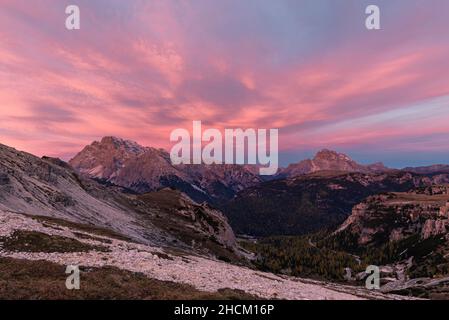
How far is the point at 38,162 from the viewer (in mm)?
127188

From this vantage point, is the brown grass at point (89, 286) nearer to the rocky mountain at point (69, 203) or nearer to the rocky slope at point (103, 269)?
the rocky slope at point (103, 269)

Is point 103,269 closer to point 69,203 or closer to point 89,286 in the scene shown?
point 89,286

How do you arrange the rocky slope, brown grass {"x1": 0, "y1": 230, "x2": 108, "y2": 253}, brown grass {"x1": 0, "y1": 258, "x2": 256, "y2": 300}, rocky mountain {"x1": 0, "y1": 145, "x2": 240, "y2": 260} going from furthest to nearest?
1. rocky mountain {"x1": 0, "y1": 145, "x2": 240, "y2": 260}
2. brown grass {"x1": 0, "y1": 230, "x2": 108, "y2": 253}
3. the rocky slope
4. brown grass {"x1": 0, "y1": 258, "x2": 256, "y2": 300}

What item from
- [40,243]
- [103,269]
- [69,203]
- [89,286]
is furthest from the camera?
[69,203]

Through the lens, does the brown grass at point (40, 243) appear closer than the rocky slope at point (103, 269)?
No

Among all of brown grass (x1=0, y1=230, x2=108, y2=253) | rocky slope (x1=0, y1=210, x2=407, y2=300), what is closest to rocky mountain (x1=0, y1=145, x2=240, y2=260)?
brown grass (x1=0, y1=230, x2=108, y2=253)

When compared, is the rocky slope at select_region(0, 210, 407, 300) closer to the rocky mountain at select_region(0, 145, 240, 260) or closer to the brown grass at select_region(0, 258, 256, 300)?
the brown grass at select_region(0, 258, 256, 300)

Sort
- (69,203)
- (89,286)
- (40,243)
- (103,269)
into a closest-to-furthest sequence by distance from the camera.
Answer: (89,286)
(103,269)
(40,243)
(69,203)

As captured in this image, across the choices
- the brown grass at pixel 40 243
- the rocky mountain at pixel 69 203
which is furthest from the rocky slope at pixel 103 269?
the rocky mountain at pixel 69 203

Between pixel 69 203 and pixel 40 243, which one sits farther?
pixel 69 203

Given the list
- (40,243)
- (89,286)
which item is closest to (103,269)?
(89,286)
